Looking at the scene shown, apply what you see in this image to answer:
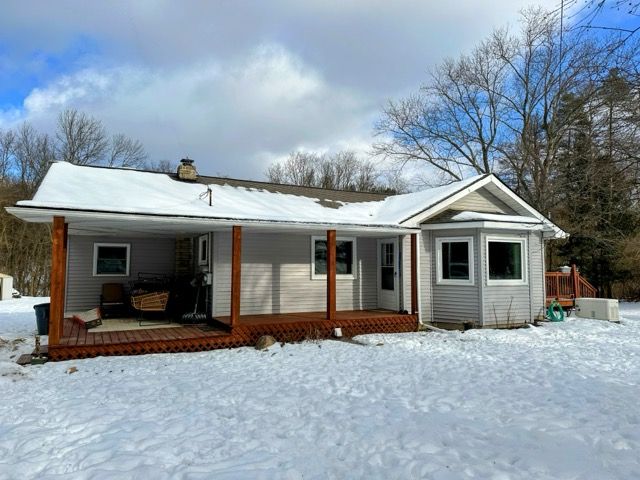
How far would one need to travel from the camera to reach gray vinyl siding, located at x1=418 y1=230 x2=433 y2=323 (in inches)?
453

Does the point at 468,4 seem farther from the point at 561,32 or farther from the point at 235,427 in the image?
the point at 235,427

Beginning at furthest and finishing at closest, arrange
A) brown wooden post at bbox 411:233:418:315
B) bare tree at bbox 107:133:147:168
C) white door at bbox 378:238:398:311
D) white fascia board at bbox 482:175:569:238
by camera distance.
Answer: bare tree at bbox 107:133:147:168 → white fascia board at bbox 482:175:569:238 → white door at bbox 378:238:398:311 → brown wooden post at bbox 411:233:418:315

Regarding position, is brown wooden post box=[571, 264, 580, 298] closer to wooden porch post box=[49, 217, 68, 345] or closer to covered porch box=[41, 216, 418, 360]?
covered porch box=[41, 216, 418, 360]

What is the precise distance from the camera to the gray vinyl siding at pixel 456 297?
1102cm

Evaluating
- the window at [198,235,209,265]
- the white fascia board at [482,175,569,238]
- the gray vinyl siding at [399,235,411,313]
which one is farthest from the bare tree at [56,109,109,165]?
the white fascia board at [482,175,569,238]

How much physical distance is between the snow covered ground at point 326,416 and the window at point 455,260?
3.27 m

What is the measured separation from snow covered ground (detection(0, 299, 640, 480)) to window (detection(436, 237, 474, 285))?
327 centimetres

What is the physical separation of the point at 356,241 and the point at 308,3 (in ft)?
21.5

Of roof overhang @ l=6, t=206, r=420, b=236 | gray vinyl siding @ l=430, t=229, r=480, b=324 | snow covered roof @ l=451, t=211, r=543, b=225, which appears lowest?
gray vinyl siding @ l=430, t=229, r=480, b=324

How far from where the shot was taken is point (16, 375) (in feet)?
20.9

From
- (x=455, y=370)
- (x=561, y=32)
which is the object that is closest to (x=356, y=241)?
(x=455, y=370)

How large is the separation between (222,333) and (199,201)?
3.03 metres

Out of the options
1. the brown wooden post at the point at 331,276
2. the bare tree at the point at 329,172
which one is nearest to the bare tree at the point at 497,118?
the bare tree at the point at 329,172

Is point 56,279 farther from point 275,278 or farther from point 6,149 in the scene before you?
point 6,149
